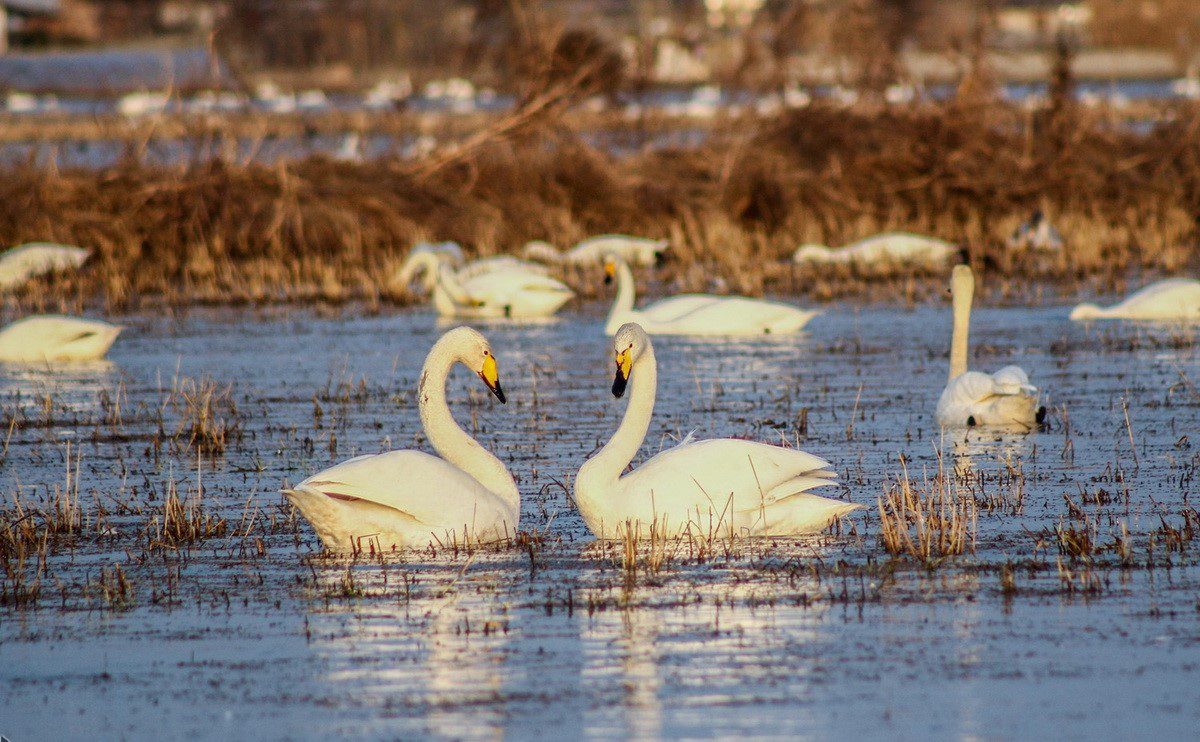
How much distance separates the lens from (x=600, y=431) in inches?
396

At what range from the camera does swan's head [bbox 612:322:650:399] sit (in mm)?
7438

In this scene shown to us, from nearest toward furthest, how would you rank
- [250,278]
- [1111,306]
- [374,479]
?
[374,479] < [1111,306] < [250,278]

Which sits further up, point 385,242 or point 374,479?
point 385,242

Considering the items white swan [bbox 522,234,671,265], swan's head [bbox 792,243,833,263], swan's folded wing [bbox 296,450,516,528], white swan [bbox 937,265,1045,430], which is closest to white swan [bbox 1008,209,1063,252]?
swan's head [bbox 792,243,833,263]

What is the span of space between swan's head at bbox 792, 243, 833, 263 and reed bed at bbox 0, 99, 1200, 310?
20cm

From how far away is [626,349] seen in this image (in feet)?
24.9

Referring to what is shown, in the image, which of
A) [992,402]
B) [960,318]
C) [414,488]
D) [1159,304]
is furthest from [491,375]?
[1159,304]

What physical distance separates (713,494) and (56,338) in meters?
7.88

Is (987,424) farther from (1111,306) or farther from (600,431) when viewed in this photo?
(1111,306)

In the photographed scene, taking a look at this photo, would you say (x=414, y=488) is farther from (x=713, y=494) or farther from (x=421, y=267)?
(x=421, y=267)

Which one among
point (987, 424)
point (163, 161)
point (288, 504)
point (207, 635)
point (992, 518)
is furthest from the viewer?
point (163, 161)

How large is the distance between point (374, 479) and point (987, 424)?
A: 4.20 metres

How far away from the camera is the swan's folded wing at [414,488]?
6.78 m

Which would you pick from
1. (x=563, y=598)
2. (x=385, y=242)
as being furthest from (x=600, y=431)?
(x=385, y=242)
